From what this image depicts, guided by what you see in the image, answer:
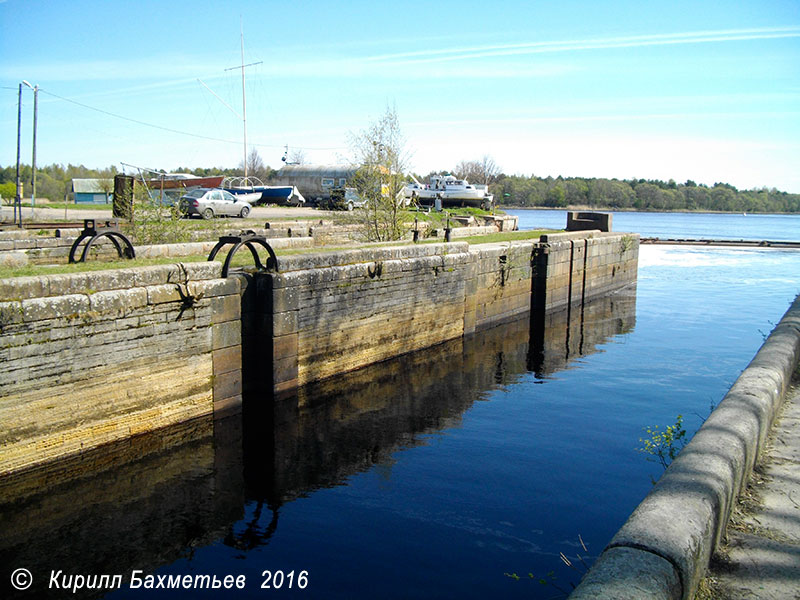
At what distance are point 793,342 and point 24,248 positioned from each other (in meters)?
12.4

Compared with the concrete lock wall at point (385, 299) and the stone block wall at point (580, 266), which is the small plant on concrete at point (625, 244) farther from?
the concrete lock wall at point (385, 299)

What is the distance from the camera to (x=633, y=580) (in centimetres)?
311

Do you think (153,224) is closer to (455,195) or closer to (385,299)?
(385,299)

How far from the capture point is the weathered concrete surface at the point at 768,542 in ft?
11.8

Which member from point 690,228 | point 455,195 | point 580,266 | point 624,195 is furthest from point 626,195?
point 580,266

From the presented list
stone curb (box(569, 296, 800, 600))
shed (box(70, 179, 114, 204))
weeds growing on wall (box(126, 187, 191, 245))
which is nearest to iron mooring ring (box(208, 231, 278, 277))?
weeds growing on wall (box(126, 187, 191, 245))

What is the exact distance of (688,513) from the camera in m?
3.69

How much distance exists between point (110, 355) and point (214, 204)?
69.3 feet

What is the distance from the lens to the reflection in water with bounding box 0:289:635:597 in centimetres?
664

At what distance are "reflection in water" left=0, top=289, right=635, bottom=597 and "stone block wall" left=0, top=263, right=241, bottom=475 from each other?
0.98 ft

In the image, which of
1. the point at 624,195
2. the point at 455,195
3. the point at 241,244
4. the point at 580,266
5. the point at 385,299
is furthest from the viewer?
the point at 624,195

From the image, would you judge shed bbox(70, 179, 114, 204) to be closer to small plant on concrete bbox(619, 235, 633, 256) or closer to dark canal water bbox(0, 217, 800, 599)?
small plant on concrete bbox(619, 235, 633, 256)

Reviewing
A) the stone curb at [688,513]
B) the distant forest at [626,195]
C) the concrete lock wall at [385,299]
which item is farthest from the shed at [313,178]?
the distant forest at [626,195]

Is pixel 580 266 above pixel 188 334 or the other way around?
above
